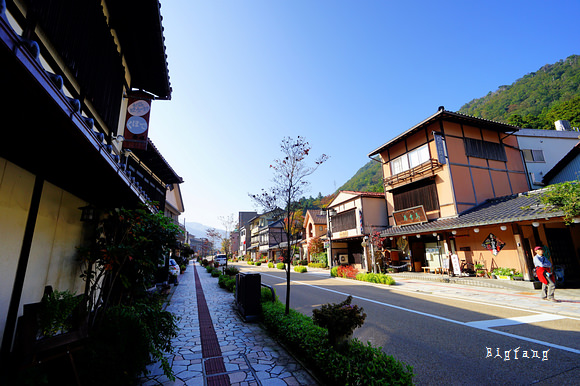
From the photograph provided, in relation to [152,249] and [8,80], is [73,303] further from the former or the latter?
[8,80]

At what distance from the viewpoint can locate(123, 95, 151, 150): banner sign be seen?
267 inches

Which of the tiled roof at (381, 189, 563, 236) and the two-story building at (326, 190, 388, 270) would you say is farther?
the two-story building at (326, 190, 388, 270)

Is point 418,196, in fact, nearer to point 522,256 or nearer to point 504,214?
point 504,214

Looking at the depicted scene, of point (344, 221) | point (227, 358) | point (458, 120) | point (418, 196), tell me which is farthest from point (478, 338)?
point (344, 221)

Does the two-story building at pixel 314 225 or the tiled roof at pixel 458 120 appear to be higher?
the tiled roof at pixel 458 120

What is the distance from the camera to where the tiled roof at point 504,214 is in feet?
36.7

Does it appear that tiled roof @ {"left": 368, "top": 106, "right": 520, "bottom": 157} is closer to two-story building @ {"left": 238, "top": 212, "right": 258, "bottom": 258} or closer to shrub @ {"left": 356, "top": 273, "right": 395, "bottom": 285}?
shrub @ {"left": 356, "top": 273, "right": 395, "bottom": 285}

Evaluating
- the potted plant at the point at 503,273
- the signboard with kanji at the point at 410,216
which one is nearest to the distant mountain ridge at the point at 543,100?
the signboard with kanji at the point at 410,216

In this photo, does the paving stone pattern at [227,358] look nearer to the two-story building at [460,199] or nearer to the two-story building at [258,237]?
the two-story building at [460,199]

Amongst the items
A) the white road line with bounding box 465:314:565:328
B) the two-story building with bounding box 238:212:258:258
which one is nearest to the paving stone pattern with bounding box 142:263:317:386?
the white road line with bounding box 465:314:565:328

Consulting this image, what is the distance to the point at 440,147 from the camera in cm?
1822

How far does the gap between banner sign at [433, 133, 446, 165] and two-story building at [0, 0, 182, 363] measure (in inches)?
723

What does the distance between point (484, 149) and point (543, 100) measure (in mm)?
34745

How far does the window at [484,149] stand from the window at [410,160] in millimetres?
2870
